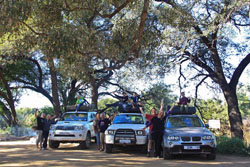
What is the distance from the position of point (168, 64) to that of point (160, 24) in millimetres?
2488

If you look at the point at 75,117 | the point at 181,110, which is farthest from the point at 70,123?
the point at 181,110

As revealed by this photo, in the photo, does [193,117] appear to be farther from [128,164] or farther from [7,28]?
[7,28]

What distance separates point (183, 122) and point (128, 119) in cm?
302

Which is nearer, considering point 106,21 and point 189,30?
point 189,30

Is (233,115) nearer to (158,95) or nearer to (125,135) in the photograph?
(125,135)

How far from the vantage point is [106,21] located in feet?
80.1

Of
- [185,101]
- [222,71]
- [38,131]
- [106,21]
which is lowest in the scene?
[38,131]

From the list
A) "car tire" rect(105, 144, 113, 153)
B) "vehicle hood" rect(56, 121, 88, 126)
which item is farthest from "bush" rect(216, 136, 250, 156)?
"vehicle hood" rect(56, 121, 88, 126)

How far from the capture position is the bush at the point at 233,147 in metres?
12.4

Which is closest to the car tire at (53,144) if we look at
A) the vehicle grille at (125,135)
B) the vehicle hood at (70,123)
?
the vehicle hood at (70,123)

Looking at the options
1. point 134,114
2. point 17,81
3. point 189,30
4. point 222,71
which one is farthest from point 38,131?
point 17,81

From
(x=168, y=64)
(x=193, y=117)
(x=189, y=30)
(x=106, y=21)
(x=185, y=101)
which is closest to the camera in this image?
(x=193, y=117)

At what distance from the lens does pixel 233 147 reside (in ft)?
41.8

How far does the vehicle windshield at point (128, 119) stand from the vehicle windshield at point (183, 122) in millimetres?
2226
